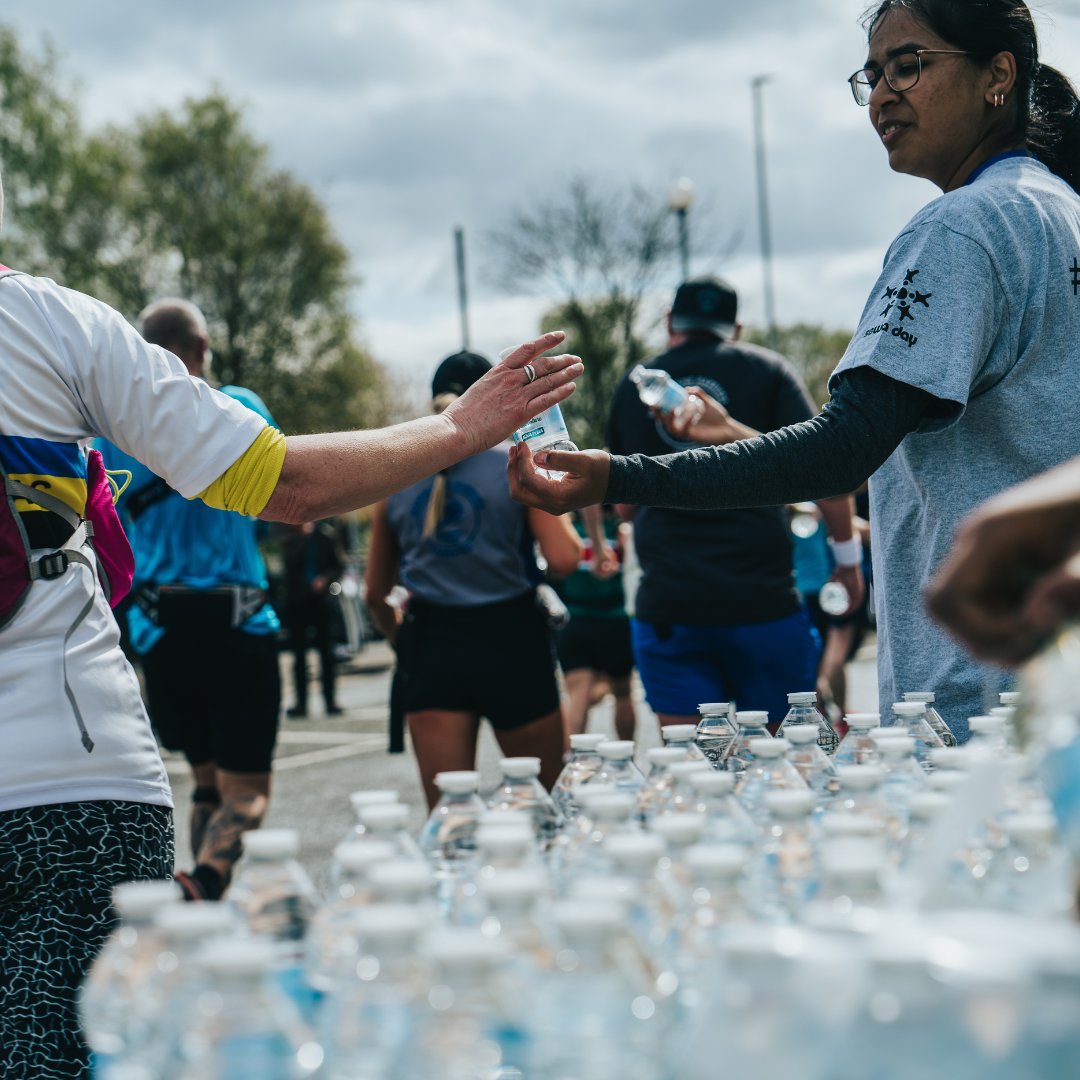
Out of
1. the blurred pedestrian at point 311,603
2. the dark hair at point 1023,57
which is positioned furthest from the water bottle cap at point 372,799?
the blurred pedestrian at point 311,603

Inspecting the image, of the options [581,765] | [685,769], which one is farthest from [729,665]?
[685,769]

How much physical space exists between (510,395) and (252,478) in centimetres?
62

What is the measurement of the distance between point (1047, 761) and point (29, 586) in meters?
1.71

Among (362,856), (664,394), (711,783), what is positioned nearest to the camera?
(362,856)

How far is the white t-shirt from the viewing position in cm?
224

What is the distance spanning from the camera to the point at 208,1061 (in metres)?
1.11

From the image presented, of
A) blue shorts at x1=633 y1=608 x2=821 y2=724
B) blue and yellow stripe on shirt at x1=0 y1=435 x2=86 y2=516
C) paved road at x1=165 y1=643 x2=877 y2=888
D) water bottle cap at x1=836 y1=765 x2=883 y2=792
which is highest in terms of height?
blue and yellow stripe on shirt at x1=0 y1=435 x2=86 y2=516

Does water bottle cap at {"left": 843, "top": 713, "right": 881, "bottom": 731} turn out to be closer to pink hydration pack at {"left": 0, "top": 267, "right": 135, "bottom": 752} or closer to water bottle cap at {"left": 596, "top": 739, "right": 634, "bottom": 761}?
water bottle cap at {"left": 596, "top": 739, "right": 634, "bottom": 761}

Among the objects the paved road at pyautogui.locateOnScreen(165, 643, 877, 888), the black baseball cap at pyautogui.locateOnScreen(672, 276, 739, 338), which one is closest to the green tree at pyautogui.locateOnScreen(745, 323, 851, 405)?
the paved road at pyautogui.locateOnScreen(165, 643, 877, 888)

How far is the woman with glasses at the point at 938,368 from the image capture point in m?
2.46

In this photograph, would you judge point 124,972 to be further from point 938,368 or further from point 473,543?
point 473,543

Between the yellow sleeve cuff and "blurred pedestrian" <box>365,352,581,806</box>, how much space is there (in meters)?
2.59

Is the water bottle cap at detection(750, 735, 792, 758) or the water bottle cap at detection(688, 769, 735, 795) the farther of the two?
the water bottle cap at detection(750, 735, 792, 758)

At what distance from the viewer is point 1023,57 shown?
277cm
